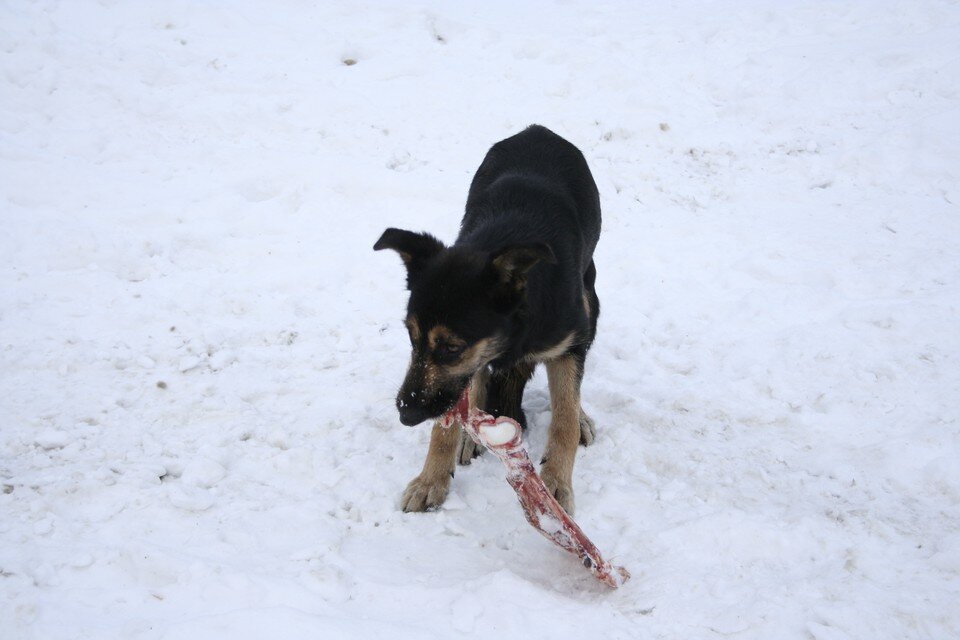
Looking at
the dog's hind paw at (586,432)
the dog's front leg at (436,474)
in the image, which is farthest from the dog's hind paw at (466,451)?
the dog's hind paw at (586,432)

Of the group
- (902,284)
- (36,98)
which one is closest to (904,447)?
(902,284)

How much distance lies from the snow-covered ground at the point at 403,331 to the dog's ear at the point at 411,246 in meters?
1.34

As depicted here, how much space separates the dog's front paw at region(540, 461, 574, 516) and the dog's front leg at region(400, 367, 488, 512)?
562 mm

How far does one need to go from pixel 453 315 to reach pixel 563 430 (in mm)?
1206

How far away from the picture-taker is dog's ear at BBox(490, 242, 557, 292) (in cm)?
343

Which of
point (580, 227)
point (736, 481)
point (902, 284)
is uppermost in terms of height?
point (580, 227)

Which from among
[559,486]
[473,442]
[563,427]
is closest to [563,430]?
[563,427]

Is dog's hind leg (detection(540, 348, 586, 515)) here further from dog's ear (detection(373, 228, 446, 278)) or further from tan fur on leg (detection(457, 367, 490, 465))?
dog's ear (detection(373, 228, 446, 278))

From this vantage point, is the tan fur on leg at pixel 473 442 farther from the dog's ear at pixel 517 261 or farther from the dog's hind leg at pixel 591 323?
the dog's ear at pixel 517 261

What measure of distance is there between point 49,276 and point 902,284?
25.0 feet

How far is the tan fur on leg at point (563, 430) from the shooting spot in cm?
414

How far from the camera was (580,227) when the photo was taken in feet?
16.1

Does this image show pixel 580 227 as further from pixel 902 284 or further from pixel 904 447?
pixel 902 284

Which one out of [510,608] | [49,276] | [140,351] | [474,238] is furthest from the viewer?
[49,276]
